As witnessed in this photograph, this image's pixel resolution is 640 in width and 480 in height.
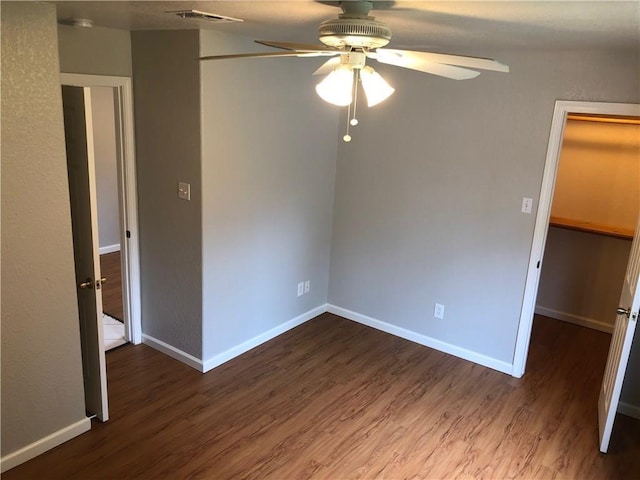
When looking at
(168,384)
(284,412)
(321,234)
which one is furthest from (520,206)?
(168,384)

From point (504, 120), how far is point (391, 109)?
0.85 metres

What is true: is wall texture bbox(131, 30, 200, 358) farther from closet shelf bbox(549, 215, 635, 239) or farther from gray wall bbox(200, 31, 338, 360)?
closet shelf bbox(549, 215, 635, 239)

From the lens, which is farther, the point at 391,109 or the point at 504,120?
the point at 391,109

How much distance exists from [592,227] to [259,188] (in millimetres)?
3053

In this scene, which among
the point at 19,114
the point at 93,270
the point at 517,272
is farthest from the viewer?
the point at 517,272

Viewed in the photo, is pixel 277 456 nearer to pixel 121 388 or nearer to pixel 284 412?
pixel 284 412

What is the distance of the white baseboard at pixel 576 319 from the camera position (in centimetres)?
466

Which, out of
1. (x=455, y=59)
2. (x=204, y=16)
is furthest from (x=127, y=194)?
(x=455, y=59)

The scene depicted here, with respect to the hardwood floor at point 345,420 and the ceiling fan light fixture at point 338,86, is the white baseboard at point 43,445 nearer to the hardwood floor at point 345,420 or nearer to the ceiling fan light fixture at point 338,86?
the hardwood floor at point 345,420

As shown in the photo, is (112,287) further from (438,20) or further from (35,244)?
(438,20)

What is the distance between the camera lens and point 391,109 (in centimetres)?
393

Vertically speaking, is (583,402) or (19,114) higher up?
(19,114)

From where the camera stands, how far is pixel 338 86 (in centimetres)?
183

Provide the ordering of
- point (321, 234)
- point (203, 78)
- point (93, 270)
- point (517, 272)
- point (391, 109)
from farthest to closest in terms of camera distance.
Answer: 1. point (321, 234)
2. point (391, 109)
3. point (517, 272)
4. point (203, 78)
5. point (93, 270)
